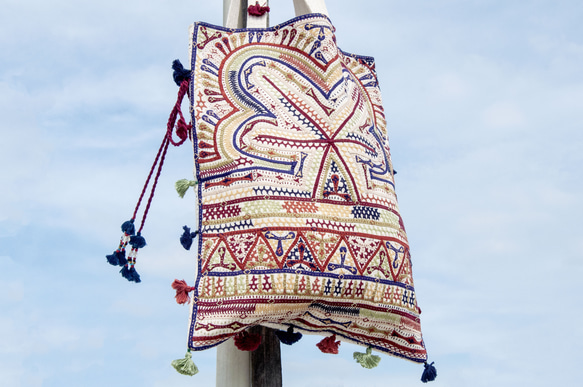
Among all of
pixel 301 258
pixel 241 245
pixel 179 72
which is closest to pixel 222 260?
pixel 241 245

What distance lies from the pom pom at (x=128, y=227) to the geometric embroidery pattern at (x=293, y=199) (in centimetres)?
24

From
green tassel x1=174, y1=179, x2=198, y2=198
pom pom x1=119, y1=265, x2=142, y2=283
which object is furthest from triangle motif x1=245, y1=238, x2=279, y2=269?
pom pom x1=119, y1=265, x2=142, y2=283

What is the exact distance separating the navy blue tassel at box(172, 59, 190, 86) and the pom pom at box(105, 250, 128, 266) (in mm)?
463

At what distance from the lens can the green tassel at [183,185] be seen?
5.54 ft

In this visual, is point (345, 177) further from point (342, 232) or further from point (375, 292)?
point (375, 292)

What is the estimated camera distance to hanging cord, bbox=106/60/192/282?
177 centimetres

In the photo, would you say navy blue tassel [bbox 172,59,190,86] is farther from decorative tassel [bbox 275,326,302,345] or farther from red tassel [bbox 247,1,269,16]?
decorative tassel [bbox 275,326,302,345]

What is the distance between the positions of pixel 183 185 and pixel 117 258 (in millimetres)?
266

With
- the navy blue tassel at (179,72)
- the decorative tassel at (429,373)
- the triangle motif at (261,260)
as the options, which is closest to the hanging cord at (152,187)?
the navy blue tassel at (179,72)

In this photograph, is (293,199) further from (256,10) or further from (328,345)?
(256,10)

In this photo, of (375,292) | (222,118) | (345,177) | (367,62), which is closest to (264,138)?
(222,118)

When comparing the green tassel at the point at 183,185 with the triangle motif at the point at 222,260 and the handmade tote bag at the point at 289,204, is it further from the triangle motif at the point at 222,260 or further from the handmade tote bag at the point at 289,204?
the triangle motif at the point at 222,260

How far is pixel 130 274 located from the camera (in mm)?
1765

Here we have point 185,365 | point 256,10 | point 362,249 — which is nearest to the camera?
point 185,365
